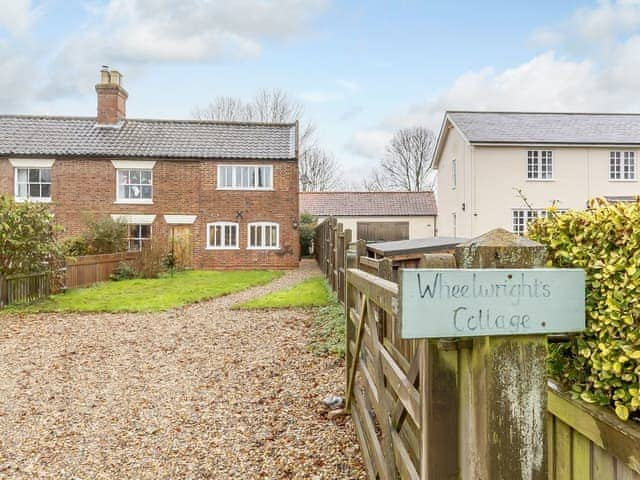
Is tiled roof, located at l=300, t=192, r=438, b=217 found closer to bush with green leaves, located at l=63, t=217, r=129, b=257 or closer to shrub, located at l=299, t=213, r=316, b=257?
shrub, located at l=299, t=213, r=316, b=257

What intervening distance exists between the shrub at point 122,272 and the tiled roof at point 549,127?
57.0 feet

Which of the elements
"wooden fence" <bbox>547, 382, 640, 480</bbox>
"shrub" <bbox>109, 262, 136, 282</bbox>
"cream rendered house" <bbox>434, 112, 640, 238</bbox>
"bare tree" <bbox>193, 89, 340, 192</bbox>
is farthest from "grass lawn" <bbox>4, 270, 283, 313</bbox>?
"bare tree" <bbox>193, 89, 340, 192</bbox>

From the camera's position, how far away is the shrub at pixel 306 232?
28.1 m

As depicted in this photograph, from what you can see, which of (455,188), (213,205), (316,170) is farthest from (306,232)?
(316,170)

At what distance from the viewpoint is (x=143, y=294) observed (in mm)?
12016

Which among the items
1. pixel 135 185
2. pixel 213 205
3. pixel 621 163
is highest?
pixel 621 163

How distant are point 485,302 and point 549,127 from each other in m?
27.2

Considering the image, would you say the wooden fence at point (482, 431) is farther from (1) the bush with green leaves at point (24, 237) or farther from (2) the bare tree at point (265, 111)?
(2) the bare tree at point (265, 111)

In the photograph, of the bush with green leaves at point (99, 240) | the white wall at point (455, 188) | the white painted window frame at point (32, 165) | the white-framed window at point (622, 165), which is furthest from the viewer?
the white wall at point (455, 188)

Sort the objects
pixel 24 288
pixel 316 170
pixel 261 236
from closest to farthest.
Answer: pixel 24 288 → pixel 261 236 → pixel 316 170

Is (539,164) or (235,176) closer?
(235,176)

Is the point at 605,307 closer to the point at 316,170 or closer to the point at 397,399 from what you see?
the point at 397,399

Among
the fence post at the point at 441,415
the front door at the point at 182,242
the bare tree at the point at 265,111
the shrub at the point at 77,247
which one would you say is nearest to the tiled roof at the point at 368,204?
the bare tree at the point at 265,111

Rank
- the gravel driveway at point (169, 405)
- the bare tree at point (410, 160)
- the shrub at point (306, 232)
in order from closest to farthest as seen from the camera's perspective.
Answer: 1. the gravel driveway at point (169, 405)
2. the shrub at point (306, 232)
3. the bare tree at point (410, 160)
